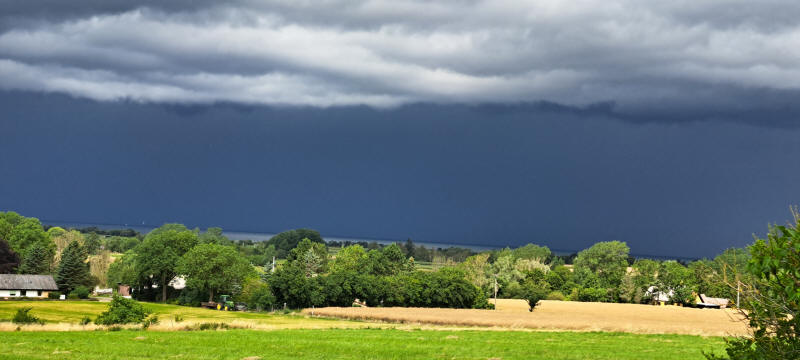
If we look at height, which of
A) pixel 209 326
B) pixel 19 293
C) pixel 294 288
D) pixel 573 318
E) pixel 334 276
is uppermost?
pixel 334 276

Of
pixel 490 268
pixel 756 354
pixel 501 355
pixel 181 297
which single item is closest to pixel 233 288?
pixel 181 297

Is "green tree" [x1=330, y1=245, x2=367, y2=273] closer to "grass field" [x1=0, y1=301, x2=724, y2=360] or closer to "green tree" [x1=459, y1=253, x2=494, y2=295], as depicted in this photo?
"green tree" [x1=459, y1=253, x2=494, y2=295]

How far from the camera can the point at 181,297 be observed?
120m

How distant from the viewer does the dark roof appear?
118 m

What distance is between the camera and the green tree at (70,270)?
408 ft

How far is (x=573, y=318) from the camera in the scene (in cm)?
8506

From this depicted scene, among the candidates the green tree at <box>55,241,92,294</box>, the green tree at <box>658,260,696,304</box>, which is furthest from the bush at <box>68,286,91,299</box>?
the green tree at <box>658,260,696,304</box>

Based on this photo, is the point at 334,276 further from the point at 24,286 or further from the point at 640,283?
the point at 640,283

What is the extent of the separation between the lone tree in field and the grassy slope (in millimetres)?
25491

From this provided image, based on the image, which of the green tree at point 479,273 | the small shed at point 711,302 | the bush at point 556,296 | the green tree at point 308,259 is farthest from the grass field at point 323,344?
the green tree at point 308,259

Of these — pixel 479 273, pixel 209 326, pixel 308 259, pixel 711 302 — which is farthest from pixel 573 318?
pixel 308 259

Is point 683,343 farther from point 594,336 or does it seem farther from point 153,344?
point 153,344

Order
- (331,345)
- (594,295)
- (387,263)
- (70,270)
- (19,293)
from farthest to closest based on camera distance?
(387,263)
(594,295)
(70,270)
(19,293)
(331,345)

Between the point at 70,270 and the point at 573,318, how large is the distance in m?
93.2
